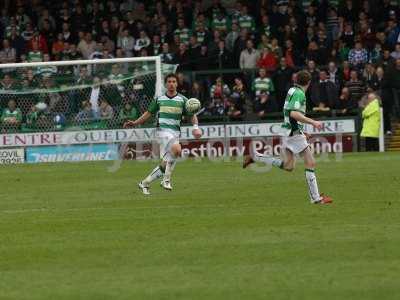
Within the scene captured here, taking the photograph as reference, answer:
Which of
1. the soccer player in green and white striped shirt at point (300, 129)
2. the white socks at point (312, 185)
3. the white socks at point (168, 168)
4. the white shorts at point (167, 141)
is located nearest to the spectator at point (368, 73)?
the white shorts at point (167, 141)

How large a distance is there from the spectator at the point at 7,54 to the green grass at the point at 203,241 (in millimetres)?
13345

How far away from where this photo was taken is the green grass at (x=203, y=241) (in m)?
10.8

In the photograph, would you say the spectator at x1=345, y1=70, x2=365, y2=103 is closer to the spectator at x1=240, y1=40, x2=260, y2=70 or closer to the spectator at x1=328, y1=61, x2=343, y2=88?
the spectator at x1=328, y1=61, x2=343, y2=88

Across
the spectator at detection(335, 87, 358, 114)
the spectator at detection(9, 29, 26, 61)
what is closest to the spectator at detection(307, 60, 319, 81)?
the spectator at detection(335, 87, 358, 114)

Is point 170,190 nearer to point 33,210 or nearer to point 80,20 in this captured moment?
point 33,210

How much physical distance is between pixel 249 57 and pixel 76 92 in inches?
221

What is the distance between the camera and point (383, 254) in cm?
1219

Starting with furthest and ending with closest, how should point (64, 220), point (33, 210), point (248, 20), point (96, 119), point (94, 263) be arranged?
point (248, 20) < point (96, 119) < point (33, 210) < point (64, 220) < point (94, 263)

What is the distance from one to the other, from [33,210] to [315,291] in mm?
8143

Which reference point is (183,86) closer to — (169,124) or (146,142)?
(146,142)

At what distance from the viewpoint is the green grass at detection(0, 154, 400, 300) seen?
1076 centimetres

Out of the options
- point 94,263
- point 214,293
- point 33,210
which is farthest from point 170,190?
point 214,293

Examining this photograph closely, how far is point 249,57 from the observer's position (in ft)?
111

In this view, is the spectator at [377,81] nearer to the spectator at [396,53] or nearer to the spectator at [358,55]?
the spectator at [396,53]
